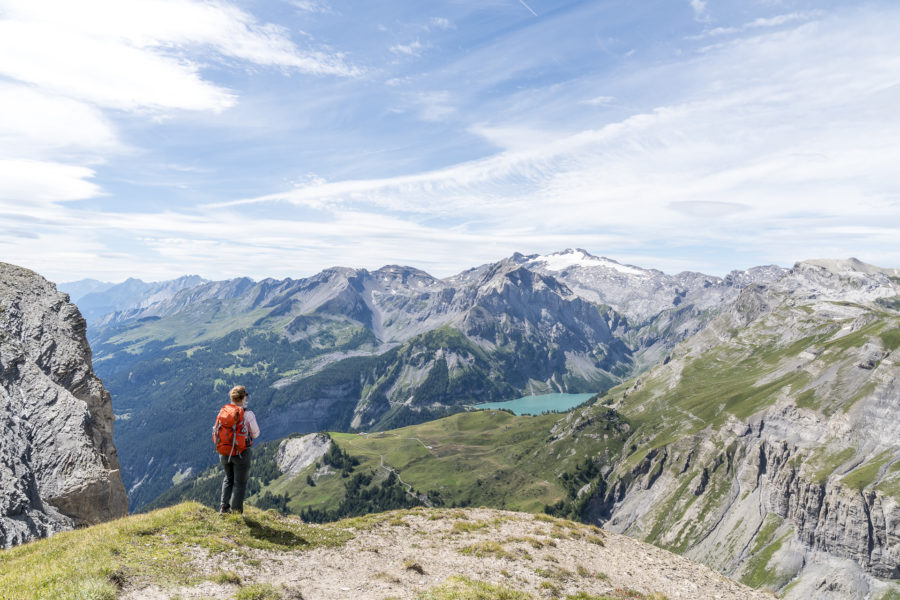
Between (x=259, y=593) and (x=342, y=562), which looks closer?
(x=259, y=593)

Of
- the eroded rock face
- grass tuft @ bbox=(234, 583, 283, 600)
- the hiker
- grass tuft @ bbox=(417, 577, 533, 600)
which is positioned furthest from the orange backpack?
the eroded rock face

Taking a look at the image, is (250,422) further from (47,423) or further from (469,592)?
(47,423)

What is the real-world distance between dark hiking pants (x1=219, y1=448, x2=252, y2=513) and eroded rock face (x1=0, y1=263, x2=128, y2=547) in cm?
1163

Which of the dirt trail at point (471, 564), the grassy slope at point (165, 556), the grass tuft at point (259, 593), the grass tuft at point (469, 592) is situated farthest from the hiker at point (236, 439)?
the grass tuft at point (469, 592)

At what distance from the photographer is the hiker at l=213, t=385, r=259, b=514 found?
20.6 m

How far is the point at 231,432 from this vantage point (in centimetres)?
2083

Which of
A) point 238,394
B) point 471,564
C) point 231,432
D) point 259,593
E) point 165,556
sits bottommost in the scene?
point 471,564

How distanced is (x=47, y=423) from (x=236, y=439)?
89.4ft

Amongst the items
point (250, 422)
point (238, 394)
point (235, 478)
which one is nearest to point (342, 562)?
point (235, 478)

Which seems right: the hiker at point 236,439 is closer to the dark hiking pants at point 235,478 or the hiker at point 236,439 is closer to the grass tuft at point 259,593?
the dark hiking pants at point 235,478

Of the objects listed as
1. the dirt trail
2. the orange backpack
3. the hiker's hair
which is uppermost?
the hiker's hair

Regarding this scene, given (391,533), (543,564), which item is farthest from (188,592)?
(543,564)

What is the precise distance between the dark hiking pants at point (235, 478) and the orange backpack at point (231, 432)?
379 mm

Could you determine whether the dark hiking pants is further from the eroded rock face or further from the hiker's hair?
the eroded rock face
